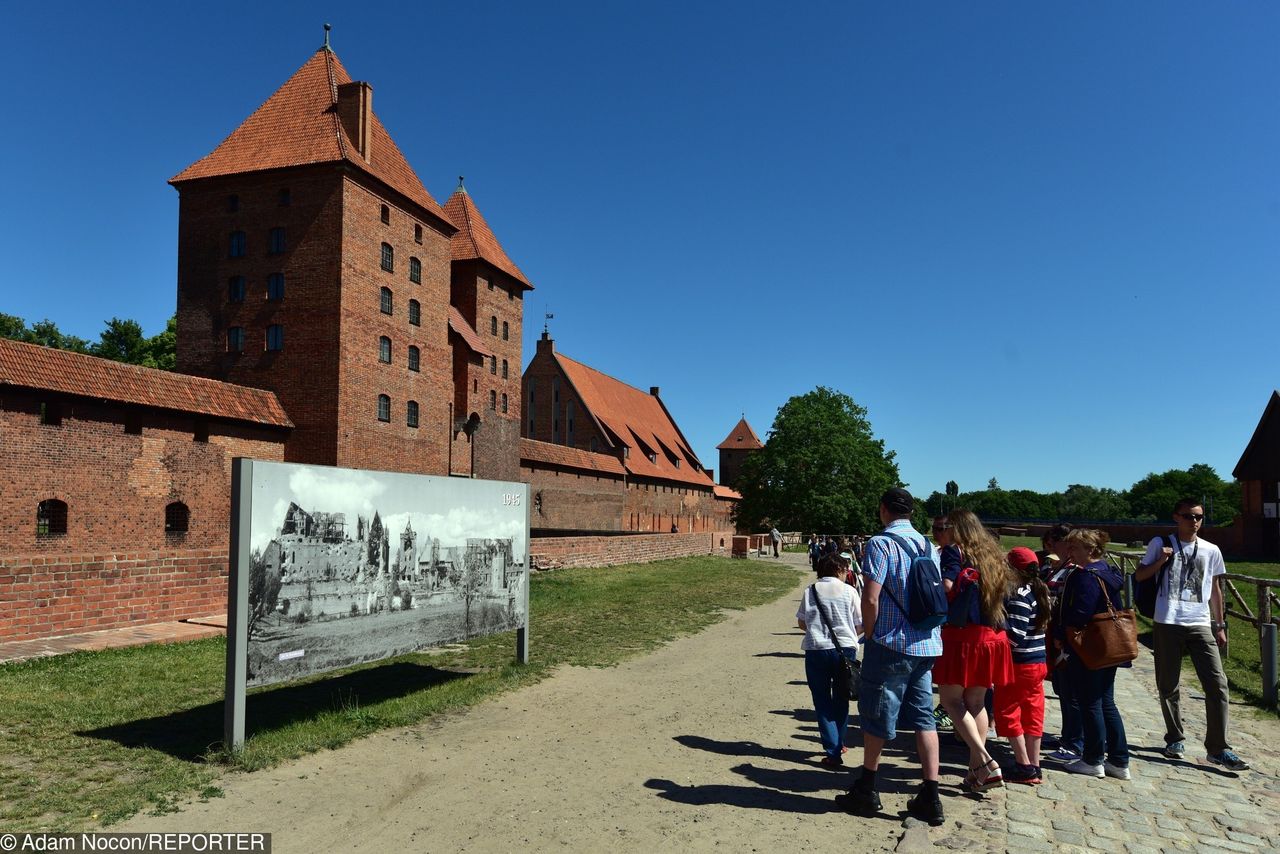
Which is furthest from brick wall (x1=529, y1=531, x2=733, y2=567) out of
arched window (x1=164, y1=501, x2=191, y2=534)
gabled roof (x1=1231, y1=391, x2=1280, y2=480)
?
gabled roof (x1=1231, y1=391, x2=1280, y2=480)

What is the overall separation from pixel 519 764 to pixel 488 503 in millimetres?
3625

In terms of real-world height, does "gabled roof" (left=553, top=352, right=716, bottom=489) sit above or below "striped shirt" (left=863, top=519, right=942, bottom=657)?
above

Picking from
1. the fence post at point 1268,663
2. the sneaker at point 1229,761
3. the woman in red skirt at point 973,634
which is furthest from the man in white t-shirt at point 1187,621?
the fence post at point 1268,663

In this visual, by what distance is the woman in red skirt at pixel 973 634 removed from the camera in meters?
5.08

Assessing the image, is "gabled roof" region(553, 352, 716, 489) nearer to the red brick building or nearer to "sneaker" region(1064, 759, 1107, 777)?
the red brick building

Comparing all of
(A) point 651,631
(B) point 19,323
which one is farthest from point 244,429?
(B) point 19,323

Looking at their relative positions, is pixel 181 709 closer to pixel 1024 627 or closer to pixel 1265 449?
pixel 1024 627

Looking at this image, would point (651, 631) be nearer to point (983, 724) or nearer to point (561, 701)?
point (561, 701)

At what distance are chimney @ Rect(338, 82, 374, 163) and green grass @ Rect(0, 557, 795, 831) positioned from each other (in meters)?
23.0

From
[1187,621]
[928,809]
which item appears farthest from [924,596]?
[1187,621]

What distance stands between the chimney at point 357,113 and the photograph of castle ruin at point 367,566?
2503 cm

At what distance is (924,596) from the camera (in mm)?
4660

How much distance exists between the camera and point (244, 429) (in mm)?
25438

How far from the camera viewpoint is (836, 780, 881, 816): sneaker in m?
4.93
